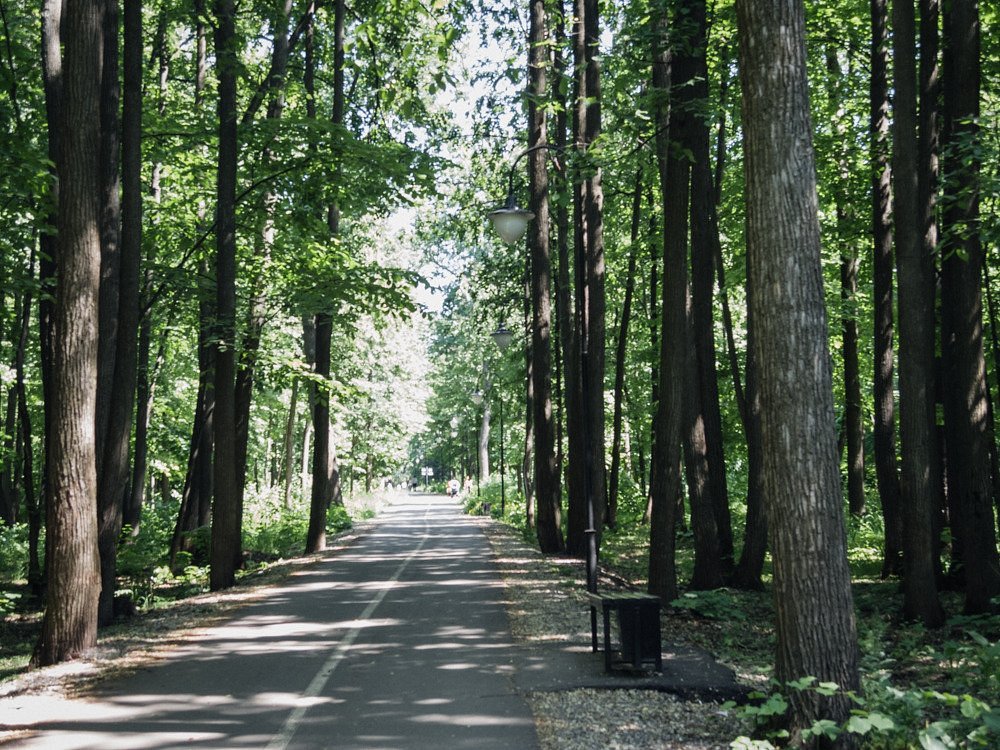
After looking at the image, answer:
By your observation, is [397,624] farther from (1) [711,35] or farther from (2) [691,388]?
(1) [711,35]

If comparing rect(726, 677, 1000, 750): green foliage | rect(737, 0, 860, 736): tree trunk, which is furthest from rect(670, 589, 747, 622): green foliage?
rect(737, 0, 860, 736): tree trunk

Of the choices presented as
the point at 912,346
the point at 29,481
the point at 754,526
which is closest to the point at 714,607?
the point at 754,526

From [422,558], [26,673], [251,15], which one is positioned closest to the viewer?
[26,673]

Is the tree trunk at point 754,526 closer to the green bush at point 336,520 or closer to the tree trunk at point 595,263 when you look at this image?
the tree trunk at point 595,263

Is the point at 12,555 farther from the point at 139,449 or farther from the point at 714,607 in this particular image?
the point at 714,607

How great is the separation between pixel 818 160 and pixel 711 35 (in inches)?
133

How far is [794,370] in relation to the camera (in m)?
5.71

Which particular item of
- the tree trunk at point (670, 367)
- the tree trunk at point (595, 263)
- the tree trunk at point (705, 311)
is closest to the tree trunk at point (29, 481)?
the tree trunk at point (595, 263)

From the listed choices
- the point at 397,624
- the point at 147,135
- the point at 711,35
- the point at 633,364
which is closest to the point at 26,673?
the point at 397,624

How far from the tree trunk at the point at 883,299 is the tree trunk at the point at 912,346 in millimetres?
2775

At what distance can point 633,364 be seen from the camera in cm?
3206

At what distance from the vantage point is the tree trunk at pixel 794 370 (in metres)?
5.61

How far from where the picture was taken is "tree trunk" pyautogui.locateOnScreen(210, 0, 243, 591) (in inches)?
594

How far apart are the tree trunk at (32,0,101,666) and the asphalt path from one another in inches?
47.0
